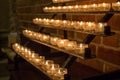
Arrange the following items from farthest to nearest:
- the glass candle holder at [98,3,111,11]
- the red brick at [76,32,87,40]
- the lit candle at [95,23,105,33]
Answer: the red brick at [76,32,87,40], the glass candle holder at [98,3,111,11], the lit candle at [95,23,105,33]

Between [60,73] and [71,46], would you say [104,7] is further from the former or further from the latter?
[60,73]

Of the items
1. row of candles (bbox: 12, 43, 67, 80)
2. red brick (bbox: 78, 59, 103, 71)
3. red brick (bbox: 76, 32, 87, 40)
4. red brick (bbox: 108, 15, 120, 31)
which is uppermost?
red brick (bbox: 108, 15, 120, 31)

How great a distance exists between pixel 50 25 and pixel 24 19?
2667mm

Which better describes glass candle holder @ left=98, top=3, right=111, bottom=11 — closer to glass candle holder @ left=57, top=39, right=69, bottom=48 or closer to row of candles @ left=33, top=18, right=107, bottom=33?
row of candles @ left=33, top=18, right=107, bottom=33

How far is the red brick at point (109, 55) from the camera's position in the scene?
2090mm

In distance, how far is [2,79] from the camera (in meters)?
4.50

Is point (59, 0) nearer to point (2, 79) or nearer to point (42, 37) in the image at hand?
point (42, 37)

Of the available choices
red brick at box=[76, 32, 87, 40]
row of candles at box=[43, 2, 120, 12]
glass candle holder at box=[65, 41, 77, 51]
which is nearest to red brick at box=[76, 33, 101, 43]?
red brick at box=[76, 32, 87, 40]

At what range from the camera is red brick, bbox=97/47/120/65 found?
6.86 feet

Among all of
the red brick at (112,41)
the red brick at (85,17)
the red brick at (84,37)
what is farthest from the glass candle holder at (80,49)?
the red brick at (85,17)

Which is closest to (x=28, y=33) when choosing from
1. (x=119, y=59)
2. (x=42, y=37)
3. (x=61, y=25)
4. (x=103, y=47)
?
(x=42, y=37)

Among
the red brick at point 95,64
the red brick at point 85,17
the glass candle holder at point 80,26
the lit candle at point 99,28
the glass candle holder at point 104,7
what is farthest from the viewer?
the red brick at point 85,17

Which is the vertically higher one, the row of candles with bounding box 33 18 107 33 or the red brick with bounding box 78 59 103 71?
the row of candles with bounding box 33 18 107 33

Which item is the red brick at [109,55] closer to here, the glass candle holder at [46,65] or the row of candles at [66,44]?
the row of candles at [66,44]
